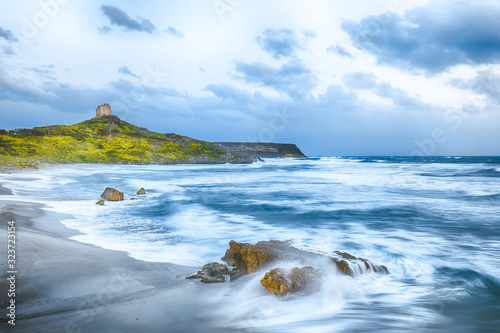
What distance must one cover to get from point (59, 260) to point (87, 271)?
2.91 feet

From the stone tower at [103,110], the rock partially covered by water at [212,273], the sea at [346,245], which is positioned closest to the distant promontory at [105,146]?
the stone tower at [103,110]

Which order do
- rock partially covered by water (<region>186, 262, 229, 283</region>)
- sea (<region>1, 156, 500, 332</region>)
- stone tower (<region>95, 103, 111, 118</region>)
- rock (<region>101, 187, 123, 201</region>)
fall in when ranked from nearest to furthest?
sea (<region>1, 156, 500, 332</region>) → rock partially covered by water (<region>186, 262, 229, 283</region>) → rock (<region>101, 187, 123, 201</region>) → stone tower (<region>95, 103, 111, 118</region>)

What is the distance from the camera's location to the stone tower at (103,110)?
125m

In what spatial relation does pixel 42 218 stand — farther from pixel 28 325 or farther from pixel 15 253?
pixel 28 325

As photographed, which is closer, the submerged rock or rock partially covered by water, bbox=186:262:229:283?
rock partially covered by water, bbox=186:262:229:283

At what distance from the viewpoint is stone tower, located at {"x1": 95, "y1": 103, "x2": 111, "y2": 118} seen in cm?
12502

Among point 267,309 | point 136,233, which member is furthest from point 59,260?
point 267,309

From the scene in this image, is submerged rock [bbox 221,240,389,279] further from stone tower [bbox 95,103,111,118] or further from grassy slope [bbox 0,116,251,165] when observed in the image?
stone tower [bbox 95,103,111,118]

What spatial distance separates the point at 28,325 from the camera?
375 centimetres

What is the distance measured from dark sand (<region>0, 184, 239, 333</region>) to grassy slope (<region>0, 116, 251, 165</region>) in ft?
199

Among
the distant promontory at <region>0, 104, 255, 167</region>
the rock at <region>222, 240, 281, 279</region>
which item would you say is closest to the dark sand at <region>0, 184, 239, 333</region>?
the rock at <region>222, 240, 281, 279</region>

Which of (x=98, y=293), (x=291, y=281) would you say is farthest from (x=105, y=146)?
(x=291, y=281)

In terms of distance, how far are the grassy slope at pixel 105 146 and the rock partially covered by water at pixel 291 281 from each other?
2526 inches

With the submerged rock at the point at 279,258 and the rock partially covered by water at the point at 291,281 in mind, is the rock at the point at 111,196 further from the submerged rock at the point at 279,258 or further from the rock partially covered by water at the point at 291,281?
the rock partially covered by water at the point at 291,281
